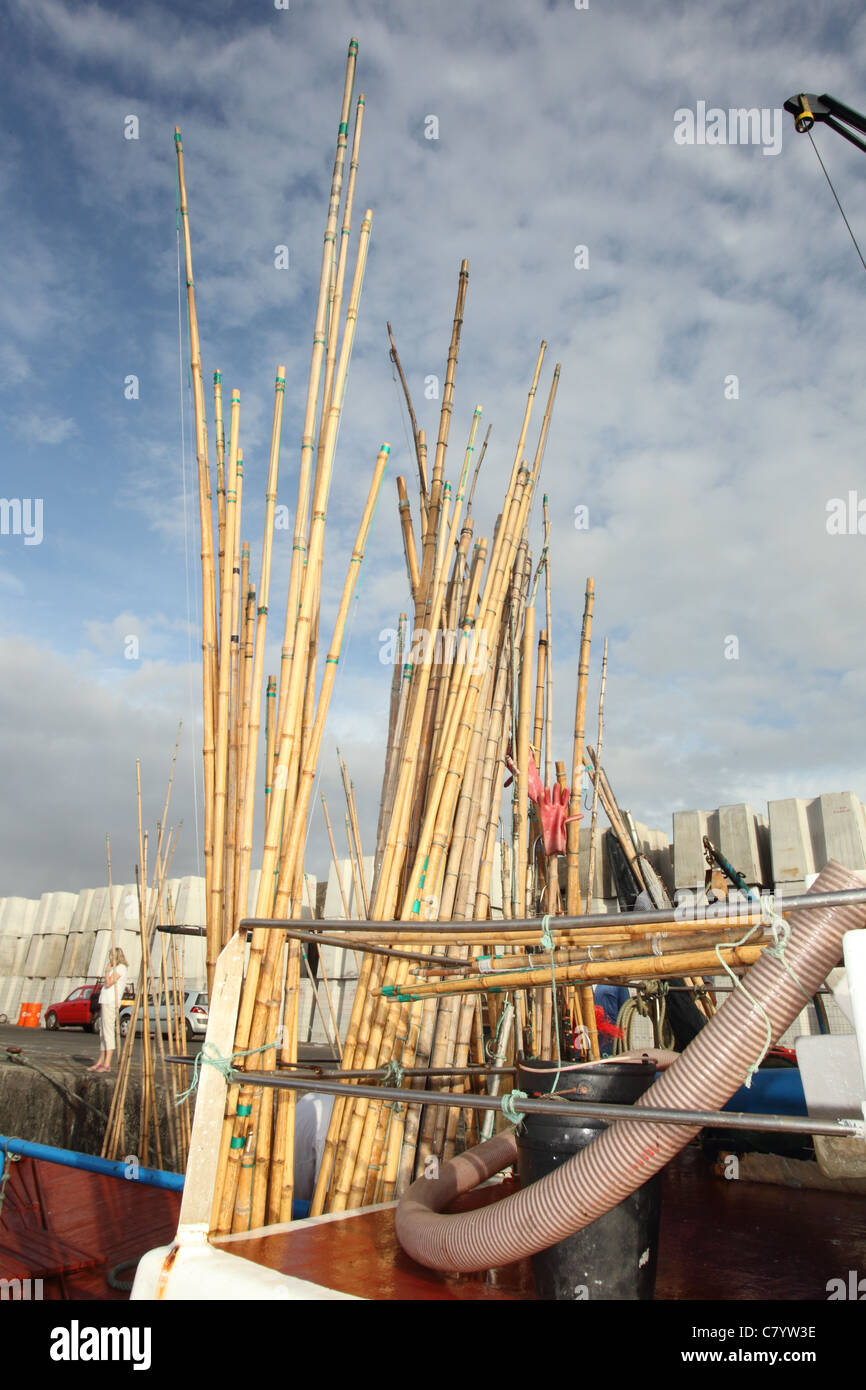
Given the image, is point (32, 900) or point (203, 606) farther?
point (32, 900)

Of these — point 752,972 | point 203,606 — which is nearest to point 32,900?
point 203,606

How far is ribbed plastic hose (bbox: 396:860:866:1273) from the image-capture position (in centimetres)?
131

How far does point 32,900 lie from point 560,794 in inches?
696

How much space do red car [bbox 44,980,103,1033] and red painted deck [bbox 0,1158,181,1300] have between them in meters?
11.4

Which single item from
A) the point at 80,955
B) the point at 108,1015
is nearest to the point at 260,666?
the point at 108,1015

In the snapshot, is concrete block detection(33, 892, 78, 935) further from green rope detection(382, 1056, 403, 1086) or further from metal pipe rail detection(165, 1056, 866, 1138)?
metal pipe rail detection(165, 1056, 866, 1138)

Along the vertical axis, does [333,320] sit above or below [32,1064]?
above

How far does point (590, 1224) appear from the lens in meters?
1.66

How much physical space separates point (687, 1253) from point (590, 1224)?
1.05 metres

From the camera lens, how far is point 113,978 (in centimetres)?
817

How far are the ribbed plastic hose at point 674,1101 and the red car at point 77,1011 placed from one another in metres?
14.0

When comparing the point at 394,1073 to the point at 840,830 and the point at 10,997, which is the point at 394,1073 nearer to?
the point at 840,830
